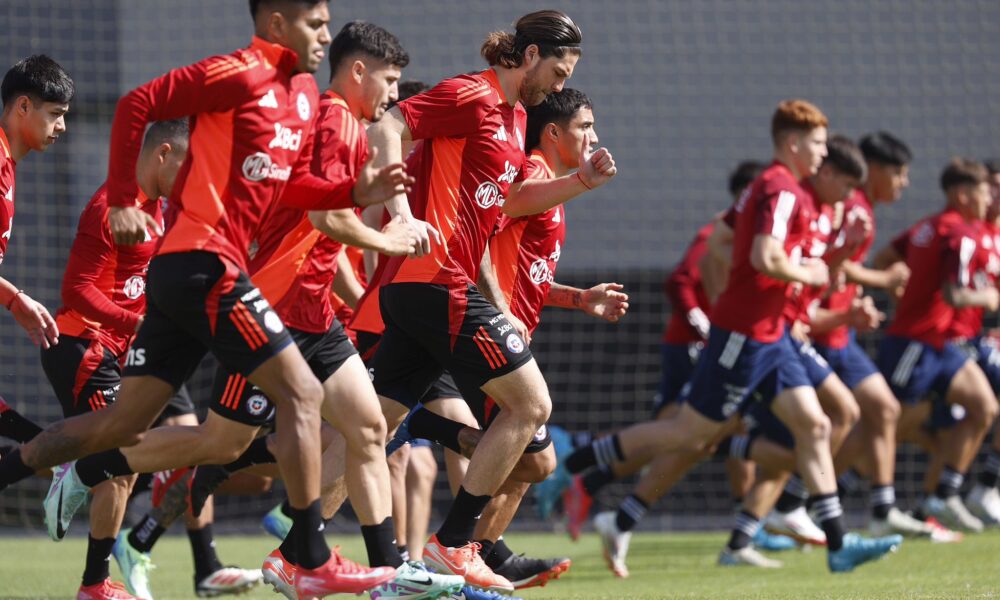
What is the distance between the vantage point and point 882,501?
375 inches

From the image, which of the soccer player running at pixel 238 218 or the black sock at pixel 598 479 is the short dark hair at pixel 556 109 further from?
the black sock at pixel 598 479

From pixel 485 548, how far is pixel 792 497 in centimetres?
406

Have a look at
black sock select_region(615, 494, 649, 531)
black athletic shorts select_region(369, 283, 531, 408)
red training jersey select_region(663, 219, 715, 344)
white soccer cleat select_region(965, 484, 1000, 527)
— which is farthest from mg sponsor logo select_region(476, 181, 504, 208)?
white soccer cleat select_region(965, 484, 1000, 527)

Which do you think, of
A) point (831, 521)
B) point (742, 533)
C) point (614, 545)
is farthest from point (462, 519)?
point (742, 533)

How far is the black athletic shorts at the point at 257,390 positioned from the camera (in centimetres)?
510

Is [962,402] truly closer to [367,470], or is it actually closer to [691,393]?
[691,393]

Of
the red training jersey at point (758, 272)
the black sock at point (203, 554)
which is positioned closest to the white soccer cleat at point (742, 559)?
the red training jersey at point (758, 272)

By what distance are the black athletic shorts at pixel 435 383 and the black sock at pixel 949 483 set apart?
17.9 ft

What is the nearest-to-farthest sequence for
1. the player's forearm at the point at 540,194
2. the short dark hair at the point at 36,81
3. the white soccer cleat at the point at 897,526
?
1. the player's forearm at the point at 540,194
2. the short dark hair at the point at 36,81
3. the white soccer cleat at the point at 897,526

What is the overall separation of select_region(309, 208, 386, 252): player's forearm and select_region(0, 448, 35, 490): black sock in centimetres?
152

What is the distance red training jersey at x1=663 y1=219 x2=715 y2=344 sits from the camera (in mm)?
10359

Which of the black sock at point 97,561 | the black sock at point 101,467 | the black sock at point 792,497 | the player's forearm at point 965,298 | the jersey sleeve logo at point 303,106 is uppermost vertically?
the jersey sleeve logo at point 303,106

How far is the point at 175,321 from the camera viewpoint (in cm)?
459

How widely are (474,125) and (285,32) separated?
105cm
